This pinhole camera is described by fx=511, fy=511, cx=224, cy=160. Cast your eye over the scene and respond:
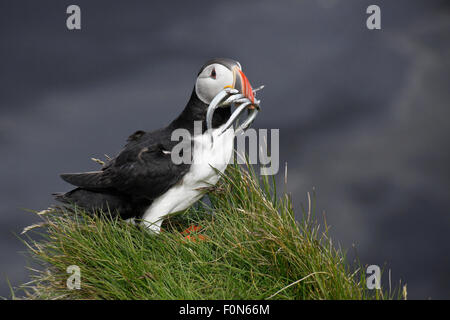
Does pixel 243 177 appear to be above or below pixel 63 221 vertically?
above

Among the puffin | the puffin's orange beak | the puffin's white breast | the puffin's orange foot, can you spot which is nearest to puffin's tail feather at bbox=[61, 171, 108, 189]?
the puffin

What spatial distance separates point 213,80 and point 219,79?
0.15ft

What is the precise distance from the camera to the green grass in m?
3.20

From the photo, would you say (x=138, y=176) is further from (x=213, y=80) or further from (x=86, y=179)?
(x=213, y=80)

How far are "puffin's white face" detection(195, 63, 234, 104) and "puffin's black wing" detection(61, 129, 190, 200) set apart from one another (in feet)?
1.57

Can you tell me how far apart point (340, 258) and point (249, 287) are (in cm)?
66

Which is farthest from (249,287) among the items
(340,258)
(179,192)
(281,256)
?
(179,192)

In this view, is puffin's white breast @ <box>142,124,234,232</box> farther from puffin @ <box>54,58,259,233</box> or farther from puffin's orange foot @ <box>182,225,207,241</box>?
puffin's orange foot @ <box>182,225,207,241</box>

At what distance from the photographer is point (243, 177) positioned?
397 centimetres

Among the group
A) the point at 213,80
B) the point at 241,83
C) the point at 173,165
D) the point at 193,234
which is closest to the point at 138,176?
the point at 173,165

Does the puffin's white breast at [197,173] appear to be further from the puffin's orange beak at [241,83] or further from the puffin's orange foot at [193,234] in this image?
the puffin's orange beak at [241,83]
